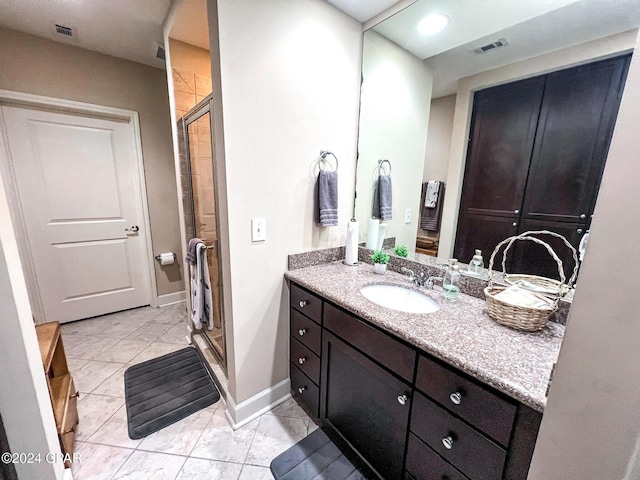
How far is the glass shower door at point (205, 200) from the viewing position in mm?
1769

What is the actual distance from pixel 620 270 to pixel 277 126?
132 cm

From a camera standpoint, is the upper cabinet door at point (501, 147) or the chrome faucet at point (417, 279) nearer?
the upper cabinet door at point (501, 147)

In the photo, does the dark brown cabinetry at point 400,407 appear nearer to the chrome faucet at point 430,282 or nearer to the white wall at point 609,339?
the white wall at point 609,339

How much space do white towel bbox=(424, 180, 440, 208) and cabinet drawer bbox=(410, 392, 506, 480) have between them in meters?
1.00

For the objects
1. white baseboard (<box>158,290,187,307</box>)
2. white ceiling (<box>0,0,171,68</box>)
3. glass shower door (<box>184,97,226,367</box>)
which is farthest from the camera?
white baseboard (<box>158,290,187,307</box>)

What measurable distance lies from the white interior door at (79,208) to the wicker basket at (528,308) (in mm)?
3084

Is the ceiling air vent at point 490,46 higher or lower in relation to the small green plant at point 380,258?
higher

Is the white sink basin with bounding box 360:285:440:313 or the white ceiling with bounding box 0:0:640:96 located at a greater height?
the white ceiling with bounding box 0:0:640:96

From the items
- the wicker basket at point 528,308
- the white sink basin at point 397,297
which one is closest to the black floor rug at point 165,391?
the white sink basin at point 397,297

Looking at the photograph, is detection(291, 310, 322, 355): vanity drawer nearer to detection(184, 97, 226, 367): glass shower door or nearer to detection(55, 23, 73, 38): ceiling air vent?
detection(184, 97, 226, 367): glass shower door

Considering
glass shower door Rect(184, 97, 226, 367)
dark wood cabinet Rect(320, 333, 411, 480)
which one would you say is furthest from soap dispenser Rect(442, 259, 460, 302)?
glass shower door Rect(184, 97, 226, 367)

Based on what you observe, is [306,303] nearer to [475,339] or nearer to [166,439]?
[475,339]

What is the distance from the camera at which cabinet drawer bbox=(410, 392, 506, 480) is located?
734 mm

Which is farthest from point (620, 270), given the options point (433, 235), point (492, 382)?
point (433, 235)
